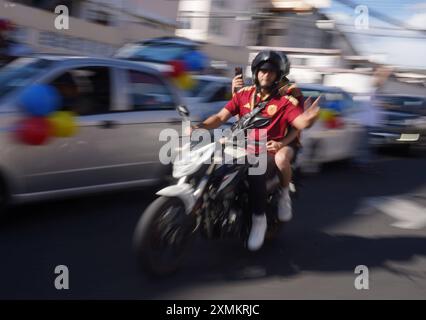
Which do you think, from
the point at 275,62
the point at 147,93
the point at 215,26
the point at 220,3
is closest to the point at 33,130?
the point at 147,93

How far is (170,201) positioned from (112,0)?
52.3ft

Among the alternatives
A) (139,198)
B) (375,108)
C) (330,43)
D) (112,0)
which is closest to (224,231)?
(139,198)

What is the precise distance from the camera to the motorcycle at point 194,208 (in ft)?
14.4

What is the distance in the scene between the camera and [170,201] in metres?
4.41

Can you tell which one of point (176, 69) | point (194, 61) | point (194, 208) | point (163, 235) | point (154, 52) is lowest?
point (163, 235)

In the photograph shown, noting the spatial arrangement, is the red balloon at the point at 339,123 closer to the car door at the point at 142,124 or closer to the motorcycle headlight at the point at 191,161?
the car door at the point at 142,124

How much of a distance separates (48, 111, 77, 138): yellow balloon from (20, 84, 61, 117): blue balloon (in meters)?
0.08

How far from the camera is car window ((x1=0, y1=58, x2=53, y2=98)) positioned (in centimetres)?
568

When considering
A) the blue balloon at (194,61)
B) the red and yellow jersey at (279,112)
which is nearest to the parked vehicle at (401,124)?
the blue balloon at (194,61)

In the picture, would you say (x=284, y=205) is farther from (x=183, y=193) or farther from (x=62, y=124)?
(x=62, y=124)

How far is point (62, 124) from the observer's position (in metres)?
5.56

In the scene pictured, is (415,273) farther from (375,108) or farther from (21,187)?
(375,108)

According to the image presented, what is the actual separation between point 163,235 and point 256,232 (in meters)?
0.97

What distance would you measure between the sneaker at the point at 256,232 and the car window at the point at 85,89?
206 cm
